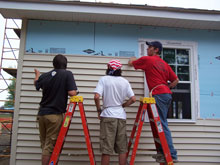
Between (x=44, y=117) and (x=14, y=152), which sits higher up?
(x=44, y=117)

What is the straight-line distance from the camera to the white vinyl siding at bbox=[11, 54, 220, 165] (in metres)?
3.37

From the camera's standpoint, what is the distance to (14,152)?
3.31 meters

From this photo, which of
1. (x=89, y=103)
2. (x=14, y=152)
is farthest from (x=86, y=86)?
(x=14, y=152)

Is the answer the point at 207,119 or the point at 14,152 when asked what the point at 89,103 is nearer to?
the point at 14,152

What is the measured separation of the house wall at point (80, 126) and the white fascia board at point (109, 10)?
0.48 m

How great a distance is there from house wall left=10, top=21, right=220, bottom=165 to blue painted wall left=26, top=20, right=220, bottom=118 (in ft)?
0.29

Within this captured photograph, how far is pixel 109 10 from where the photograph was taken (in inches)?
131

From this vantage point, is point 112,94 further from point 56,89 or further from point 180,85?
point 180,85

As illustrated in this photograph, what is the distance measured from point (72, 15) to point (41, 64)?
1.10 meters

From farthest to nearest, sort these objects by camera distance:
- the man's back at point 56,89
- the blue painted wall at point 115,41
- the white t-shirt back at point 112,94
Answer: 1. the blue painted wall at point 115,41
2. the white t-shirt back at point 112,94
3. the man's back at point 56,89

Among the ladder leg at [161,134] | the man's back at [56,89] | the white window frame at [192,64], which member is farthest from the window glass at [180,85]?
the man's back at [56,89]

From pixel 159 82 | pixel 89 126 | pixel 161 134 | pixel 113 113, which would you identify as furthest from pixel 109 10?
pixel 161 134

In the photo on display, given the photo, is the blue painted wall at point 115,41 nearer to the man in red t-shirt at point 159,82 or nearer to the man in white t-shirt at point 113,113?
the man in red t-shirt at point 159,82

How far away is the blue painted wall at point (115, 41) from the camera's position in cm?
362
